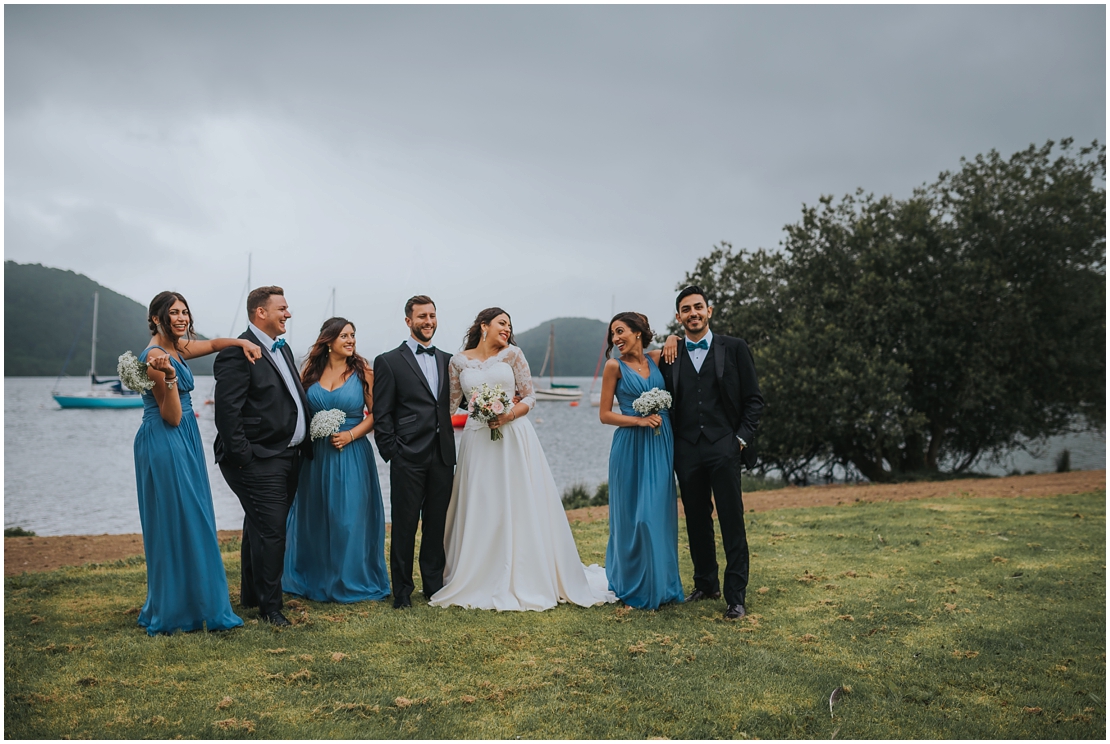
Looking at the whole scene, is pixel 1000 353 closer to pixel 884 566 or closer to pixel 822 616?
pixel 884 566

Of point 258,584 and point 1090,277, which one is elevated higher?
point 1090,277

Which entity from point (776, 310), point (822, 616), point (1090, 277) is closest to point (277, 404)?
point (822, 616)

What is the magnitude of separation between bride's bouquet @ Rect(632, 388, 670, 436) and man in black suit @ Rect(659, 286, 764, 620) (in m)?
0.15

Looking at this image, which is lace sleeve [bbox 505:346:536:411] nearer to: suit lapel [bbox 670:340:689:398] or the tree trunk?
suit lapel [bbox 670:340:689:398]

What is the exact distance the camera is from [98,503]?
2223 cm

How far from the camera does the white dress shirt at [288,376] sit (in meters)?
5.71

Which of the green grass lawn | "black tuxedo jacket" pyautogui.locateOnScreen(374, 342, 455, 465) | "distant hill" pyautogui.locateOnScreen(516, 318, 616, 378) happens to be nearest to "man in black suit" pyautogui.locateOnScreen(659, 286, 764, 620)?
the green grass lawn

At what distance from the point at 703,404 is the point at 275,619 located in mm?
3566

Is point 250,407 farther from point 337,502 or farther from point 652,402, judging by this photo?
point 652,402

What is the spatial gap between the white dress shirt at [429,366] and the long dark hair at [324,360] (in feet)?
2.03

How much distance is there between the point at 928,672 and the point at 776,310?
16508mm

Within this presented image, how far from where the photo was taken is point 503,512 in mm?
6207

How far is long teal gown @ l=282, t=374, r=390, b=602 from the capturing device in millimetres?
6293

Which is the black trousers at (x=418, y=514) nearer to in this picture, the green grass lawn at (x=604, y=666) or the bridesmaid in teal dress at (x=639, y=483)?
the green grass lawn at (x=604, y=666)
